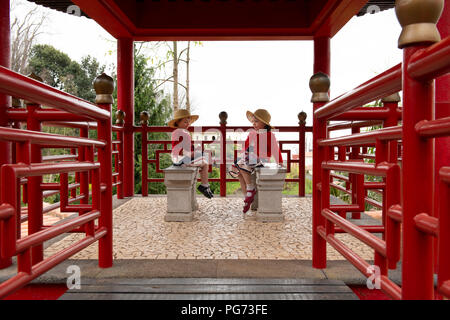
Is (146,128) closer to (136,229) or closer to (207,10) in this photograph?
(207,10)

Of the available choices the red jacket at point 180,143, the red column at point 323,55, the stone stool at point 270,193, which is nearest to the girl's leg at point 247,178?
the stone stool at point 270,193

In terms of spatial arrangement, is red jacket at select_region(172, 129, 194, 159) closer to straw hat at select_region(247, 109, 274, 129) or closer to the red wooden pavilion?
straw hat at select_region(247, 109, 274, 129)

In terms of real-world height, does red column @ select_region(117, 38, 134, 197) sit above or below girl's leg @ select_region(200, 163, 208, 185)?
above

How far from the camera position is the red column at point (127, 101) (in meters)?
4.88

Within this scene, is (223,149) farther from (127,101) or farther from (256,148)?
(127,101)

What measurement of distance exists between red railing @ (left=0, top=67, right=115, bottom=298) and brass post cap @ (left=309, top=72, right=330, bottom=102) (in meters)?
1.27

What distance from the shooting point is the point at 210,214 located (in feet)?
11.9

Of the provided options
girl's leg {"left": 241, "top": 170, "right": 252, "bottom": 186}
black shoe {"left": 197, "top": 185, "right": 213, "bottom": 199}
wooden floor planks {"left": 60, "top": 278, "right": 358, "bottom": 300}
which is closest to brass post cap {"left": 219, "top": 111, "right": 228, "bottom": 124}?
black shoe {"left": 197, "top": 185, "right": 213, "bottom": 199}

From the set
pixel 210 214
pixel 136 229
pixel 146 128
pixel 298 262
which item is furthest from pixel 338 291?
pixel 146 128

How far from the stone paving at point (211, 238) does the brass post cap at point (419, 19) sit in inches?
62.7

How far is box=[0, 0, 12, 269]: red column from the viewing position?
1.85m

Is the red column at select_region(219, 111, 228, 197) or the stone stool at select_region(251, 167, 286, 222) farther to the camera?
the red column at select_region(219, 111, 228, 197)

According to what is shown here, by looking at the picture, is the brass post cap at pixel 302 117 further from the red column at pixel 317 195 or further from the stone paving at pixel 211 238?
the red column at pixel 317 195
